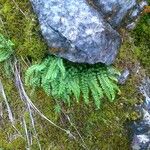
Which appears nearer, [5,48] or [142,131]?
[5,48]

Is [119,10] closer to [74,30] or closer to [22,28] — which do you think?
[74,30]

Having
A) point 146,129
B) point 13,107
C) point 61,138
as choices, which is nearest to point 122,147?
point 146,129

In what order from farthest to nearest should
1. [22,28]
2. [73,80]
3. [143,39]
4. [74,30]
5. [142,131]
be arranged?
[143,39] < [142,131] < [22,28] < [73,80] < [74,30]

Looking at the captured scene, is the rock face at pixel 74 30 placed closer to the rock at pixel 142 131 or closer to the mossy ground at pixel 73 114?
the mossy ground at pixel 73 114

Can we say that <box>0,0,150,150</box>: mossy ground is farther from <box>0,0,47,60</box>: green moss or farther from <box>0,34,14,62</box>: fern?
<box>0,34,14,62</box>: fern

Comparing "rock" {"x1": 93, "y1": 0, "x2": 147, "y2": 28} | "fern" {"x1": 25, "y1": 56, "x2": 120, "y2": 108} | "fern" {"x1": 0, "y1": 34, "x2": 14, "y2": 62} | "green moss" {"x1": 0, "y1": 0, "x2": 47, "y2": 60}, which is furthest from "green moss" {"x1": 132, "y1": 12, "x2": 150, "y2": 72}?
"fern" {"x1": 0, "y1": 34, "x2": 14, "y2": 62}

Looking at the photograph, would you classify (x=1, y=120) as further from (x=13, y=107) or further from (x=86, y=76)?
(x=86, y=76)

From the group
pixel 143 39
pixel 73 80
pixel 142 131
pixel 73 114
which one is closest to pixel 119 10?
pixel 143 39
